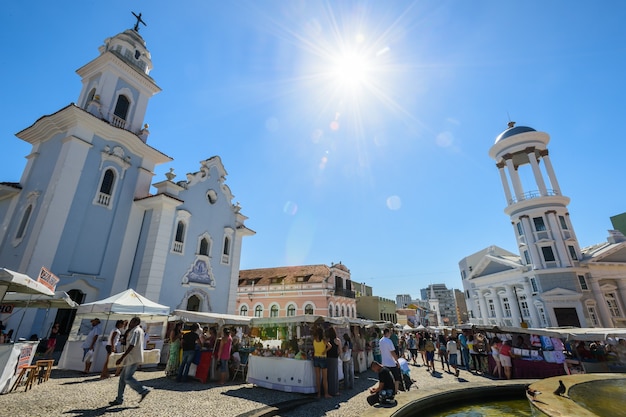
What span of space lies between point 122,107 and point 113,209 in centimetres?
712

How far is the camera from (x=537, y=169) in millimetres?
30734

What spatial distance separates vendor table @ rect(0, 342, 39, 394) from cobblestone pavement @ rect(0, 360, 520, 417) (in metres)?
0.29

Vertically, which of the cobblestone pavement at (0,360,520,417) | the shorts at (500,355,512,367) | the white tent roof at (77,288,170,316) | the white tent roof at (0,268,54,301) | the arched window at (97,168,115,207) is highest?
the arched window at (97,168,115,207)

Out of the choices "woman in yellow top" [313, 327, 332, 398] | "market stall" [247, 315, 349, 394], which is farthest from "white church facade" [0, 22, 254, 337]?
"woman in yellow top" [313, 327, 332, 398]

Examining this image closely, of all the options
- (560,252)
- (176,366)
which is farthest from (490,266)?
(176,366)

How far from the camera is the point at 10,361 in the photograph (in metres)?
6.72

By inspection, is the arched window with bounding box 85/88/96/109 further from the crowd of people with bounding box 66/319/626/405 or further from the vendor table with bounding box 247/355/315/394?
the vendor table with bounding box 247/355/315/394

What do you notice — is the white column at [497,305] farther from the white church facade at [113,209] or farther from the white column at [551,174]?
the white church facade at [113,209]

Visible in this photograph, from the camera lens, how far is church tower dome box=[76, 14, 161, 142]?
55.8 feet

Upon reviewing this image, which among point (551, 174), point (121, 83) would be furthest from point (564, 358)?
point (121, 83)

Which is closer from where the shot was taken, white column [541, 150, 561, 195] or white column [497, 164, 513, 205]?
white column [541, 150, 561, 195]

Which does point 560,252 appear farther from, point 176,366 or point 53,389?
A: point 53,389

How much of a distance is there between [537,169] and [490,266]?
40.8 ft

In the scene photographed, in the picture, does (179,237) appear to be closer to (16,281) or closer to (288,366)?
(16,281)
